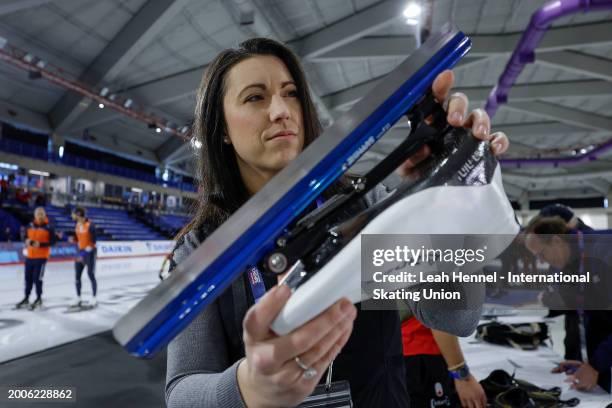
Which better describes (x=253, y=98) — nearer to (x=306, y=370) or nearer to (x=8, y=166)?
(x=306, y=370)

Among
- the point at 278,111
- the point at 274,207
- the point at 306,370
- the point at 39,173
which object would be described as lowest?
the point at 306,370

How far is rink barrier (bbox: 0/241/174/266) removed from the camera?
22.4 feet

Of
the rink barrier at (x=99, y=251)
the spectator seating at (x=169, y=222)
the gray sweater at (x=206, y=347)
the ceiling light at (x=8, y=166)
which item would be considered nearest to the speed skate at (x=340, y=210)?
the gray sweater at (x=206, y=347)

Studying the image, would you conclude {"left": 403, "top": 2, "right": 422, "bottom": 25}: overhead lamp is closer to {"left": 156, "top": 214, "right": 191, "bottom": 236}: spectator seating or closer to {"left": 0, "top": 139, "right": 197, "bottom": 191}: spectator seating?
{"left": 0, "top": 139, "right": 197, "bottom": 191}: spectator seating

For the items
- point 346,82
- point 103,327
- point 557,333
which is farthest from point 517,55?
point 103,327

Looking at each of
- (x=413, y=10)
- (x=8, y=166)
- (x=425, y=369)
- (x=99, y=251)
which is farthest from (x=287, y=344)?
(x=8, y=166)

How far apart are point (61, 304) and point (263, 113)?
5.53m

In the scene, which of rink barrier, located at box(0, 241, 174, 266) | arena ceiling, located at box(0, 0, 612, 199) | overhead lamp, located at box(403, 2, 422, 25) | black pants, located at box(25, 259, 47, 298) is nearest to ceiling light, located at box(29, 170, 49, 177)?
arena ceiling, located at box(0, 0, 612, 199)

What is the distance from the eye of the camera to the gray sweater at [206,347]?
622 mm

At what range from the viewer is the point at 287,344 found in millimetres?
451

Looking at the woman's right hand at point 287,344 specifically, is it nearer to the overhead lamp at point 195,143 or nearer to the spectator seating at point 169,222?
the overhead lamp at point 195,143

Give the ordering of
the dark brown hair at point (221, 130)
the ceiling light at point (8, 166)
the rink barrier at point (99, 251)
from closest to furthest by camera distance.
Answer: the dark brown hair at point (221, 130)
the rink barrier at point (99, 251)
the ceiling light at point (8, 166)

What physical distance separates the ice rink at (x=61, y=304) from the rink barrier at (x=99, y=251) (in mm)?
117

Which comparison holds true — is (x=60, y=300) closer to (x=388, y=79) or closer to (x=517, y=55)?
(x=388, y=79)
